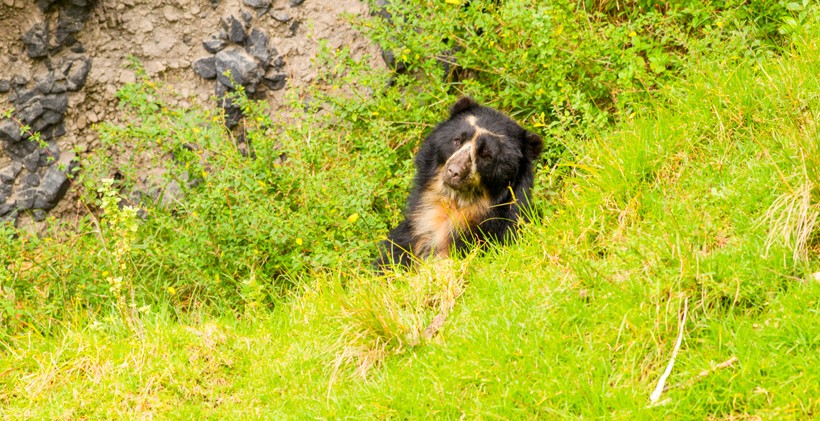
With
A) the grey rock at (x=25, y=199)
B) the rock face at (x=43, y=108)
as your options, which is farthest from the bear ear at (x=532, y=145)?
the grey rock at (x=25, y=199)

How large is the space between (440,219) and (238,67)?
8.71 feet

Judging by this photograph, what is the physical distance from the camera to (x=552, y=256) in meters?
4.69

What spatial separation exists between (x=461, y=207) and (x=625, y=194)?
1.15 metres

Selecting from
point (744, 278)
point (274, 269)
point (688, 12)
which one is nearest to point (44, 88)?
point (274, 269)

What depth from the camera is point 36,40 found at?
23.3 feet

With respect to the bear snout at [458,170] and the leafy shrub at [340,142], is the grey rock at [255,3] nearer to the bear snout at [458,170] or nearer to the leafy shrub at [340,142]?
the leafy shrub at [340,142]

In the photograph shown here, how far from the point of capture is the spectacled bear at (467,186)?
5609 millimetres

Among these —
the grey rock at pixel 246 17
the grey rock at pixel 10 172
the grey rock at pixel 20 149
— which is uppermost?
the grey rock at pixel 246 17

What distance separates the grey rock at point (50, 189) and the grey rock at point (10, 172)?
20cm

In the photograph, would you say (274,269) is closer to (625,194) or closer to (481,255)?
(481,255)

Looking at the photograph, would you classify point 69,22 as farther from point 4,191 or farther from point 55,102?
point 4,191

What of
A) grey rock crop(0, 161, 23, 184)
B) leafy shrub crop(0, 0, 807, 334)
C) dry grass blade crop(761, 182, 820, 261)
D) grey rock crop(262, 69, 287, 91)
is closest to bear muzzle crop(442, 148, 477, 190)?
leafy shrub crop(0, 0, 807, 334)

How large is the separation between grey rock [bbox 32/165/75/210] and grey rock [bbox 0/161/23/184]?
0.20m

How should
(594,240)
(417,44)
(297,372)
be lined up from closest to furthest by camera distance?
(297,372), (594,240), (417,44)
